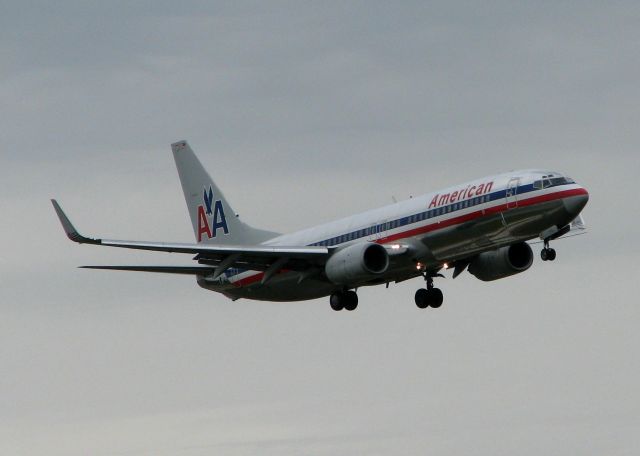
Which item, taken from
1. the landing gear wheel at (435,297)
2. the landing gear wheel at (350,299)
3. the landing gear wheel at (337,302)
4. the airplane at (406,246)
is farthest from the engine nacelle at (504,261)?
the landing gear wheel at (337,302)

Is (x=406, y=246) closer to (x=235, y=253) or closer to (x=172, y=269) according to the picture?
(x=235, y=253)

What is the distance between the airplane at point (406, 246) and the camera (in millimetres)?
68125

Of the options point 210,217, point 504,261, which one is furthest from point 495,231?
point 210,217

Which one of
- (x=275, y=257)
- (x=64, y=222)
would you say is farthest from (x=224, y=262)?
(x=64, y=222)

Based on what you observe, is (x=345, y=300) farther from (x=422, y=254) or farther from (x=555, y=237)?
(x=555, y=237)

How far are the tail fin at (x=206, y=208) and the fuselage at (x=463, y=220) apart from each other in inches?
396

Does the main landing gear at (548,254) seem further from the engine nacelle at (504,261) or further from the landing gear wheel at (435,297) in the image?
the landing gear wheel at (435,297)

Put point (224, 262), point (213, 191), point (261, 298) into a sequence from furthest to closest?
1. point (213, 191)
2. point (261, 298)
3. point (224, 262)

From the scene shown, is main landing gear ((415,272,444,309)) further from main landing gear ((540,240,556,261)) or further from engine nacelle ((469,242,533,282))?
main landing gear ((540,240,556,261))

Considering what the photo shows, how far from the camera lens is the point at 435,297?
7744cm

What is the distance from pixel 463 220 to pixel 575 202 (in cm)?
478

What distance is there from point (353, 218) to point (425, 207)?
17.6 ft

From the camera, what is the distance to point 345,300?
247 ft

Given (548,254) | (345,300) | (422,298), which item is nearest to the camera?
(548,254)
